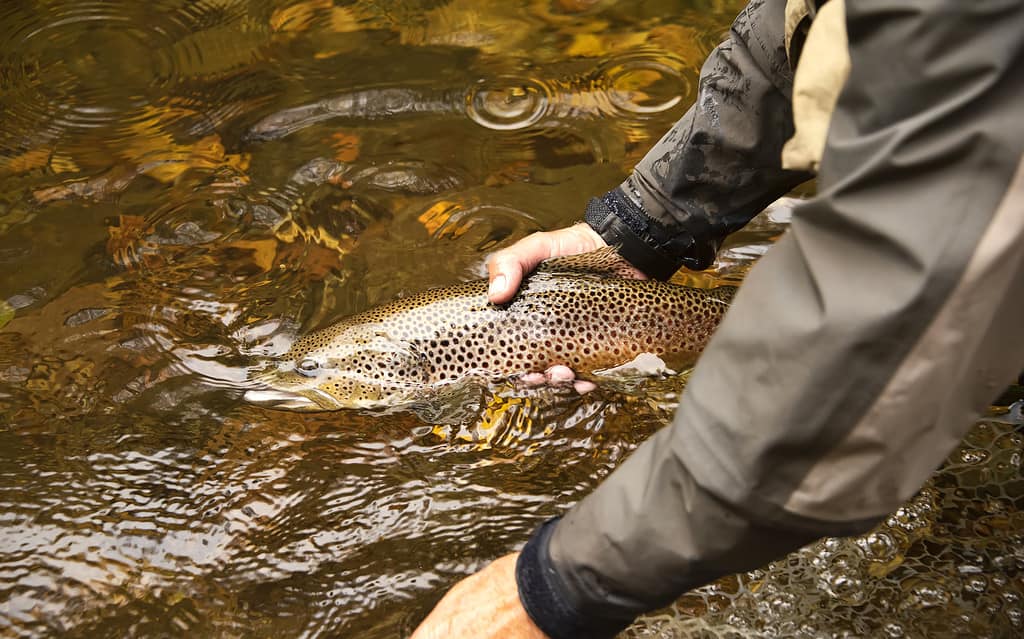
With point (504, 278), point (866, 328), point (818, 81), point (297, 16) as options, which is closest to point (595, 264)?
point (504, 278)

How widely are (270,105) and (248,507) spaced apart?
96.2 inches

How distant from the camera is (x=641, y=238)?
3000 mm

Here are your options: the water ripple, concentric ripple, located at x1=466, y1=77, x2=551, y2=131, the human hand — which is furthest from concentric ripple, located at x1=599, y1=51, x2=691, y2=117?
the human hand

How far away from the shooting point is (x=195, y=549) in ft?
8.46

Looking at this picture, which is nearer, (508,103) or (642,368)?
(642,368)

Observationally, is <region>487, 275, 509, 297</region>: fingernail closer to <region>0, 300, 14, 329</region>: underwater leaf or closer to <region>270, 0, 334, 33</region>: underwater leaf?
<region>0, 300, 14, 329</region>: underwater leaf

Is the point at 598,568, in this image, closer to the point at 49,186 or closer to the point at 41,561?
the point at 41,561

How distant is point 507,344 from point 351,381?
593 millimetres

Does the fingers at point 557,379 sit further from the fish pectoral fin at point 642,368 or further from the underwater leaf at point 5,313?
the underwater leaf at point 5,313

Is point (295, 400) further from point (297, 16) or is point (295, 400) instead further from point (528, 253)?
point (297, 16)

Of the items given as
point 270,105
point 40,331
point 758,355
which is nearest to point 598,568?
point 758,355

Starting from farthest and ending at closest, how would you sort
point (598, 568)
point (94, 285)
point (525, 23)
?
point (525, 23) < point (94, 285) < point (598, 568)

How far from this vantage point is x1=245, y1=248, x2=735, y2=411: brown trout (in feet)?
10.1

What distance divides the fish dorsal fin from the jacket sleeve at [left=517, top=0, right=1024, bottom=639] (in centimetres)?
161
